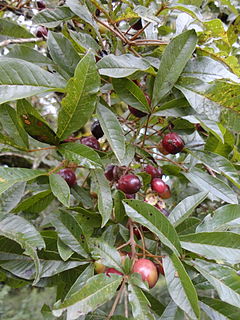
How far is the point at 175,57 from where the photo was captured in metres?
0.67

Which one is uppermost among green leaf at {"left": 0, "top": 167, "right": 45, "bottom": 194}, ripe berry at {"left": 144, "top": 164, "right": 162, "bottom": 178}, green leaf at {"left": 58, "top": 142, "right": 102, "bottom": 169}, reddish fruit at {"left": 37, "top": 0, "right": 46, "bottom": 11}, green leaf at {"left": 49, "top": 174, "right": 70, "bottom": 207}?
reddish fruit at {"left": 37, "top": 0, "right": 46, "bottom": 11}

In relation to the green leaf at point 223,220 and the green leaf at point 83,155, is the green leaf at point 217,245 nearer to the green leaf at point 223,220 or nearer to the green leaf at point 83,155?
the green leaf at point 223,220

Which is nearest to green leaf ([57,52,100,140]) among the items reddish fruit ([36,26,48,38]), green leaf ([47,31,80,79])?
green leaf ([47,31,80,79])

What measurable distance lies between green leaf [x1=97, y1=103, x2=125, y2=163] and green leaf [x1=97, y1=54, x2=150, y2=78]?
3.0 inches

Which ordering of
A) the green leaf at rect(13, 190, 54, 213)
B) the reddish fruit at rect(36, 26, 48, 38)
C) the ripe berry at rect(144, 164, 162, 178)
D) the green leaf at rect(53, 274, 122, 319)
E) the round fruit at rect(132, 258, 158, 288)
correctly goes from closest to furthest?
the green leaf at rect(53, 274, 122, 319)
the round fruit at rect(132, 258, 158, 288)
the green leaf at rect(13, 190, 54, 213)
the ripe berry at rect(144, 164, 162, 178)
the reddish fruit at rect(36, 26, 48, 38)

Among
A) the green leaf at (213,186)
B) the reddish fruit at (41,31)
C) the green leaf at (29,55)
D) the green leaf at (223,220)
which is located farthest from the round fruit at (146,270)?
the reddish fruit at (41,31)

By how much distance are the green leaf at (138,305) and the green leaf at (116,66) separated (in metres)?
0.37

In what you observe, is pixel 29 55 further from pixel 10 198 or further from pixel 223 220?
pixel 223 220

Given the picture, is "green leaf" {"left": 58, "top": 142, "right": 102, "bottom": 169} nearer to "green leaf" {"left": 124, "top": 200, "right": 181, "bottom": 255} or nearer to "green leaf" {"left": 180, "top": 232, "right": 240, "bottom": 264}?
"green leaf" {"left": 124, "top": 200, "right": 181, "bottom": 255}

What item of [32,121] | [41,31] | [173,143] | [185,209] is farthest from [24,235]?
[41,31]

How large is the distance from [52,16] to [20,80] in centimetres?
29

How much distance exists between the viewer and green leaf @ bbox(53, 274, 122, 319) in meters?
0.51

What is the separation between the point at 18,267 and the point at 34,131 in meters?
0.26

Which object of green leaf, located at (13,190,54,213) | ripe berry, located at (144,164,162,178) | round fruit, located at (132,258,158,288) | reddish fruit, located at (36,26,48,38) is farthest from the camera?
reddish fruit, located at (36,26,48,38)
